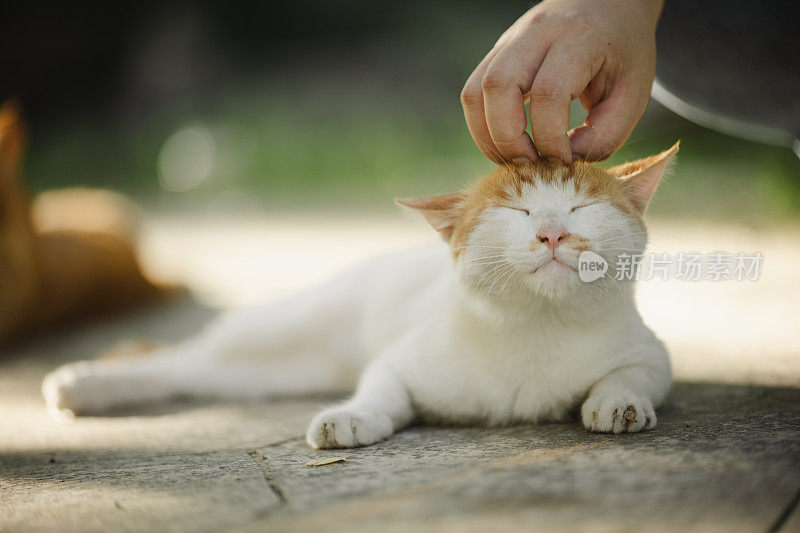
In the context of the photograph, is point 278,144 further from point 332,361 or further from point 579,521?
point 579,521

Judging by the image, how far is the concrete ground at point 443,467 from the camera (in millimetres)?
1079

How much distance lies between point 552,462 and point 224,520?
1.86 feet

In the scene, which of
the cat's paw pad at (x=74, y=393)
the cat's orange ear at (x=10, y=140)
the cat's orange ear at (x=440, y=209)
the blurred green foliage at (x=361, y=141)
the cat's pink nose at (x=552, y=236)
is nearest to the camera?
the cat's pink nose at (x=552, y=236)

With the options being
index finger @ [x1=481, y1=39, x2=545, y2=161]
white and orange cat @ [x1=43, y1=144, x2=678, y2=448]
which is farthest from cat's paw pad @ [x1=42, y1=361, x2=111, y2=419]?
index finger @ [x1=481, y1=39, x2=545, y2=161]

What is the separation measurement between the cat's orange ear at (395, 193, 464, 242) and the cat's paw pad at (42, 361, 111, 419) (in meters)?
1.13

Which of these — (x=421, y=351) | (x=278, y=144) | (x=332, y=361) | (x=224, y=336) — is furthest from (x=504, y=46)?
(x=278, y=144)

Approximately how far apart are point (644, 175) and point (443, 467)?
80 cm

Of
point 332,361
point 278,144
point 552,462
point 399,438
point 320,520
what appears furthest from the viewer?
point 278,144

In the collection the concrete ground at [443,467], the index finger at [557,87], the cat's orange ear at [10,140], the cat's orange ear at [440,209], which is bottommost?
the concrete ground at [443,467]

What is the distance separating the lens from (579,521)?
1026 mm

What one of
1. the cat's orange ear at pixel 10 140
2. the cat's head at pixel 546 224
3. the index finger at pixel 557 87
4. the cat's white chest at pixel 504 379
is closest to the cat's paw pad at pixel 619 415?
the cat's white chest at pixel 504 379

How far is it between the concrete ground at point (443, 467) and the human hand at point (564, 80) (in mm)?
309

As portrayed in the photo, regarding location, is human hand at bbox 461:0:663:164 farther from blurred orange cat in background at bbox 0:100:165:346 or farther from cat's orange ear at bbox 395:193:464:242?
blurred orange cat in background at bbox 0:100:165:346

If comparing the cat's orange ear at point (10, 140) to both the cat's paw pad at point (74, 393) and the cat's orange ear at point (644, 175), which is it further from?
the cat's orange ear at point (644, 175)
